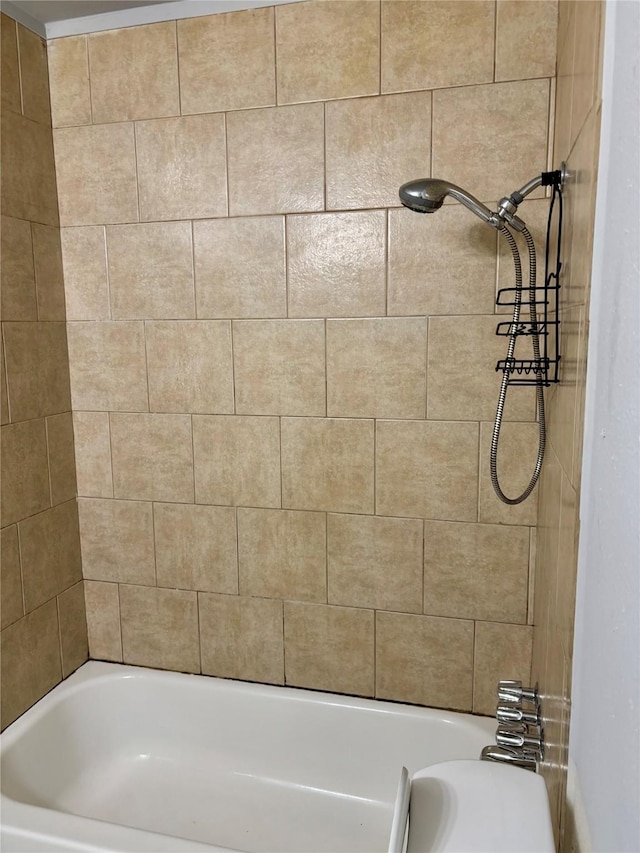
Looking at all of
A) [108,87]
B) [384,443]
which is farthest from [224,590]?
[108,87]

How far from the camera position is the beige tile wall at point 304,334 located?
1.63 m

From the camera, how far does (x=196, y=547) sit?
199 centimetres

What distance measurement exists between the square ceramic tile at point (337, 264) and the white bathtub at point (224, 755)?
1171mm

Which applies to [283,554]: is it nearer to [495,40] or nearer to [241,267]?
[241,267]

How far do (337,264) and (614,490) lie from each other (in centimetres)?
131

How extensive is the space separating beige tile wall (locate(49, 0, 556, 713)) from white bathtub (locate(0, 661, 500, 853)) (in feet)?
0.30

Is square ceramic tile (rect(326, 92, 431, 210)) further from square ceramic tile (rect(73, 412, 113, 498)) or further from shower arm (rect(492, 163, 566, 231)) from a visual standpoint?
square ceramic tile (rect(73, 412, 113, 498))

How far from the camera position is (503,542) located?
1.72 metres

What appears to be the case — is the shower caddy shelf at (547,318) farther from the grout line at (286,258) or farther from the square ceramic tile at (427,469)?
the grout line at (286,258)

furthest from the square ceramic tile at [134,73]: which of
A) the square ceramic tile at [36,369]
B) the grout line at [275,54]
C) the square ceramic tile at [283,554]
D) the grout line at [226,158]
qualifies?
the square ceramic tile at [283,554]

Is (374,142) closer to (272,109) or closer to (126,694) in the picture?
(272,109)

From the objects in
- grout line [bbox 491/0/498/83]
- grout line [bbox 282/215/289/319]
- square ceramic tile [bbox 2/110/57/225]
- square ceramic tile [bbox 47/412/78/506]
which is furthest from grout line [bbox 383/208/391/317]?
square ceramic tile [bbox 47/412/78/506]

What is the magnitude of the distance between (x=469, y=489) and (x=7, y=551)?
4.37ft

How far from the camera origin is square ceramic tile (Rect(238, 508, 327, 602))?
1874 millimetres
